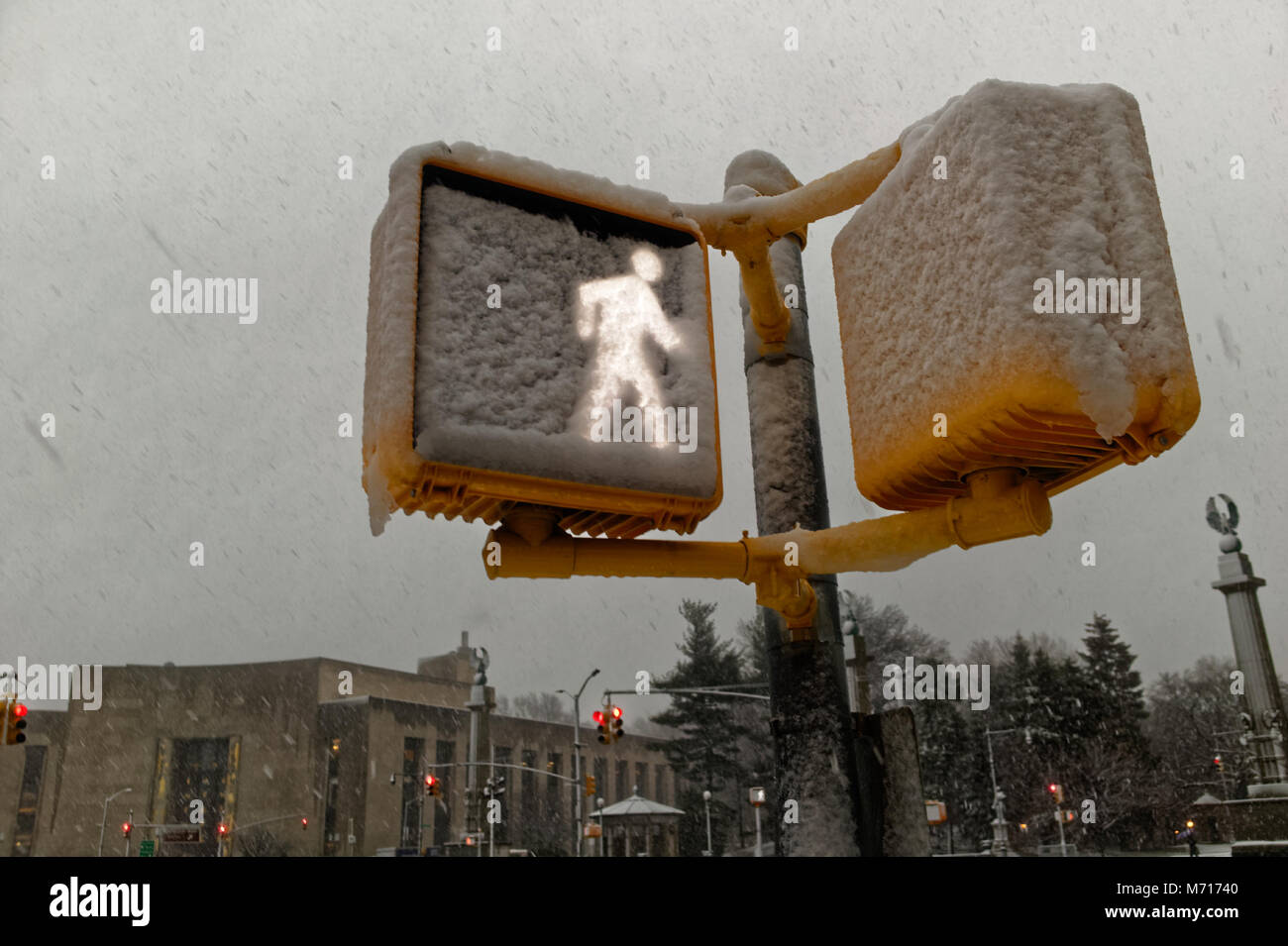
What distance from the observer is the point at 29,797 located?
60.9 m

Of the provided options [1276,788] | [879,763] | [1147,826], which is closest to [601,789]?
[1147,826]

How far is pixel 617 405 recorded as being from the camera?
179 cm

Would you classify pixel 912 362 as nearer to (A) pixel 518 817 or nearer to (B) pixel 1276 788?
(B) pixel 1276 788

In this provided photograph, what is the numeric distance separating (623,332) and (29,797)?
2989 inches

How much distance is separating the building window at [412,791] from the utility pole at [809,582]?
197 ft

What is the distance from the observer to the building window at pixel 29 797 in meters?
60.0

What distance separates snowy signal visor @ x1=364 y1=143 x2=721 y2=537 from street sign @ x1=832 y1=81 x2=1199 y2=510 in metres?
0.44

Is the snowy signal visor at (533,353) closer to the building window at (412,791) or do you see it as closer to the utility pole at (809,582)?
the utility pole at (809,582)

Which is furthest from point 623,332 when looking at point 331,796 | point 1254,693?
point 331,796

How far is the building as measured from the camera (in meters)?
56.5

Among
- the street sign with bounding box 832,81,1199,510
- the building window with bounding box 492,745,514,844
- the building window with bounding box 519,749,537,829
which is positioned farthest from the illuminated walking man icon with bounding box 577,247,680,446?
the building window with bounding box 519,749,537,829

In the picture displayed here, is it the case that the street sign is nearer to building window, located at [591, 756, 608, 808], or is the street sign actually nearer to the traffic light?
the traffic light

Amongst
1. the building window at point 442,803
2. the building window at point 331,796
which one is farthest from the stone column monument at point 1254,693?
the building window at point 331,796

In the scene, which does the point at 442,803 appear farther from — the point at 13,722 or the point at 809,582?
the point at 809,582
